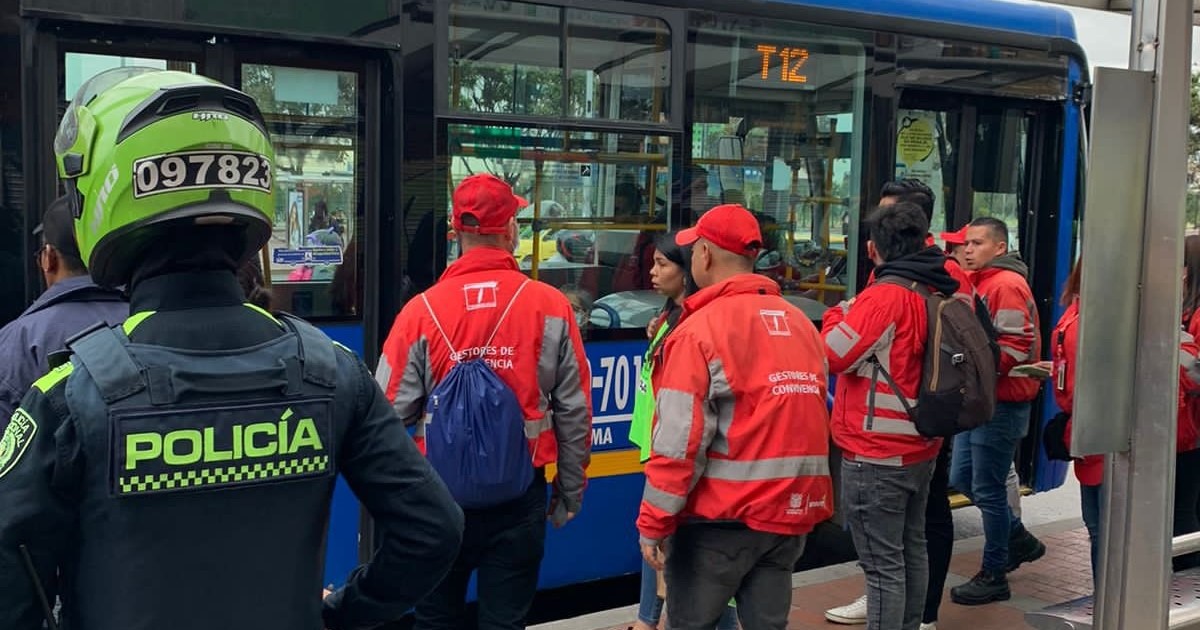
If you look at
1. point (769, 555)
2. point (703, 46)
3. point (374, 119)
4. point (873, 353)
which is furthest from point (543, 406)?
point (703, 46)

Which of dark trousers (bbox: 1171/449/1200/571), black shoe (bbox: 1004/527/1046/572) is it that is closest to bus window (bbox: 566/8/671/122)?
dark trousers (bbox: 1171/449/1200/571)

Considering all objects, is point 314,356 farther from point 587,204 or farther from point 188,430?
point 587,204

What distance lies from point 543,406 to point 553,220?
160cm

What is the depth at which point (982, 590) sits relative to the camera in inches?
228

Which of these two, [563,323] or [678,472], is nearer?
[678,472]

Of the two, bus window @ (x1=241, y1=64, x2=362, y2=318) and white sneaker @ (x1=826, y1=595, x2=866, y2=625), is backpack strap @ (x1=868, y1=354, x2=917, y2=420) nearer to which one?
white sneaker @ (x1=826, y1=595, x2=866, y2=625)

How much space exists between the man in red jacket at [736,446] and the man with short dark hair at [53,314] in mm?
1501

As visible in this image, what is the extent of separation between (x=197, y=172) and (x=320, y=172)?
121 inches

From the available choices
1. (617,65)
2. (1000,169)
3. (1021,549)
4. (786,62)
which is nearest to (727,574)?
(617,65)

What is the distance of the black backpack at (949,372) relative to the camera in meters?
4.34

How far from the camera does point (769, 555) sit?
366cm

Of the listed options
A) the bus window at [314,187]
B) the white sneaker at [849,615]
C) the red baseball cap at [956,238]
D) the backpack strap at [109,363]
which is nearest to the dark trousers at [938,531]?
the white sneaker at [849,615]

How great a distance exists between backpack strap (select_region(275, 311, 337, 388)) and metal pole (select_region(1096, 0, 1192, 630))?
1.56m

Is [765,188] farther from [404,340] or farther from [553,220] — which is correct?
[404,340]
